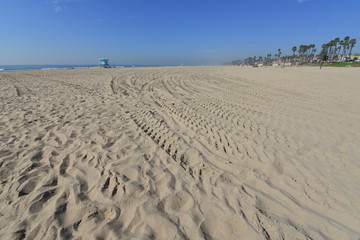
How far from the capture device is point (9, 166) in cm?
300

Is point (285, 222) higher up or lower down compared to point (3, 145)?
lower down

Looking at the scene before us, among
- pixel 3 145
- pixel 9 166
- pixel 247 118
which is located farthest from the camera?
pixel 247 118

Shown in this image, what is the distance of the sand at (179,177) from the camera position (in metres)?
2.04

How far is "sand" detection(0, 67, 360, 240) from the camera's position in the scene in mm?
2035

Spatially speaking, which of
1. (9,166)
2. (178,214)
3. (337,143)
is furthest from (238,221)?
(9,166)

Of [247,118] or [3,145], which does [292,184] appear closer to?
[247,118]

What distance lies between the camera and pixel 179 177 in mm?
2809

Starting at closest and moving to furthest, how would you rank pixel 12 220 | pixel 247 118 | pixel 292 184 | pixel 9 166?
1. pixel 12 220
2. pixel 292 184
3. pixel 9 166
4. pixel 247 118

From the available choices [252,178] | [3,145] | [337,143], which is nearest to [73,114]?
[3,145]

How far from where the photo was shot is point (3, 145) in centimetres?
365

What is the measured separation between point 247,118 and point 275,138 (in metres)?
1.42

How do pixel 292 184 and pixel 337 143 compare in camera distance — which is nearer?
pixel 292 184

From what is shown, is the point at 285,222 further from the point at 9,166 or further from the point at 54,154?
the point at 9,166

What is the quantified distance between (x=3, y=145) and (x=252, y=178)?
491 cm
